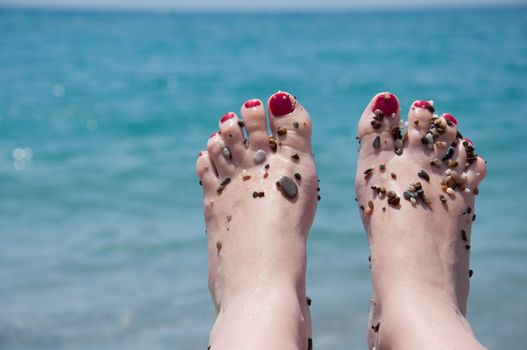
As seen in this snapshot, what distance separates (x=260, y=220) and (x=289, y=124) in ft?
1.10

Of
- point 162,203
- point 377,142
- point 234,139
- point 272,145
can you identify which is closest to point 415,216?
A: point 377,142

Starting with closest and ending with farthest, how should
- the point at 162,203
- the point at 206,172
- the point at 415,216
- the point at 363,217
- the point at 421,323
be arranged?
the point at 421,323 < the point at 415,216 < the point at 363,217 < the point at 206,172 < the point at 162,203

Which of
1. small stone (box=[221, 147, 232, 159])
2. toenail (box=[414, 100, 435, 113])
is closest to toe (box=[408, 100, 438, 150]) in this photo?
toenail (box=[414, 100, 435, 113])

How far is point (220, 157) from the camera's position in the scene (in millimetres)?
2244

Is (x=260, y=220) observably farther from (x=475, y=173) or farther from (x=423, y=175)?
Answer: (x=475, y=173)

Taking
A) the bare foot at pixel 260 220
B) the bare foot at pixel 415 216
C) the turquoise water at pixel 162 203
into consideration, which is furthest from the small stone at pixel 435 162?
the turquoise water at pixel 162 203

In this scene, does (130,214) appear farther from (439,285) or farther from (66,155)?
(439,285)

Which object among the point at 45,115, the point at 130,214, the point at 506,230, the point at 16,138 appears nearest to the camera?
the point at 506,230

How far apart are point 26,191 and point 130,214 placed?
85 centimetres

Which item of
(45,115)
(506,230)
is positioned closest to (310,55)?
(45,115)

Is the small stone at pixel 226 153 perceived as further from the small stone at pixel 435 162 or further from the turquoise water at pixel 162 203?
the turquoise water at pixel 162 203

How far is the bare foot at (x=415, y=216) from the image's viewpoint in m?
1.78

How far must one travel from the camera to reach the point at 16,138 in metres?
5.86

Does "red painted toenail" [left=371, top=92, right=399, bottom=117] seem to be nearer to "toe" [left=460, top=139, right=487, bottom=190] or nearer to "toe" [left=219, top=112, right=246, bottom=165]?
"toe" [left=460, top=139, right=487, bottom=190]
